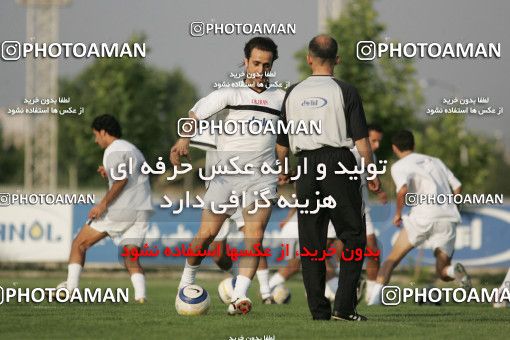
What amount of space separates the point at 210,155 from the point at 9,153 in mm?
69286

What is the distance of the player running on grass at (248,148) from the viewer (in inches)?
437

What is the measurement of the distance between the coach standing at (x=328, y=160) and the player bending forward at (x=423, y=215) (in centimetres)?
491

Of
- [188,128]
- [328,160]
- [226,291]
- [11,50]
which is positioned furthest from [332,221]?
[11,50]

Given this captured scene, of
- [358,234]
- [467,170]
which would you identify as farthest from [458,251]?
[358,234]

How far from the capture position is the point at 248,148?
11391 millimetres

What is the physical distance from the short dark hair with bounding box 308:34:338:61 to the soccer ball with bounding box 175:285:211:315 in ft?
9.32

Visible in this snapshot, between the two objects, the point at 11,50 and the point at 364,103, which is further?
the point at 364,103

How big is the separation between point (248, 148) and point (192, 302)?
1608 mm

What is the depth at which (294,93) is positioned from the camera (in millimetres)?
10180

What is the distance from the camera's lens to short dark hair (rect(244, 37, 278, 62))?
11.1 m

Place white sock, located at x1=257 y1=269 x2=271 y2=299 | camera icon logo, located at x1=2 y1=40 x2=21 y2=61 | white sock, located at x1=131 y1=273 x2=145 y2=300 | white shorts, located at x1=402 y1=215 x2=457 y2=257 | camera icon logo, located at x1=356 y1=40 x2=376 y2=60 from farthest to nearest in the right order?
camera icon logo, located at x1=356 y1=40 x2=376 y2=60 < white shorts, located at x1=402 y1=215 x2=457 y2=257 < white sock, located at x1=257 y1=269 x2=271 y2=299 < white sock, located at x1=131 y1=273 x2=145 y2=300 < camera icon logo, located at x1=2 y1=40 x2=21 y2=61

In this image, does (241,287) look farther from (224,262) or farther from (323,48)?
(224,262)

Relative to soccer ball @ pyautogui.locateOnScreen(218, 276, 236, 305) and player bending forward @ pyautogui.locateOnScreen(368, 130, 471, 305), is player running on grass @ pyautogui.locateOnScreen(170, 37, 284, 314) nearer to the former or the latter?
soccer ball @ pyautogui.locateOnScreen(218, 276, 236, 305)

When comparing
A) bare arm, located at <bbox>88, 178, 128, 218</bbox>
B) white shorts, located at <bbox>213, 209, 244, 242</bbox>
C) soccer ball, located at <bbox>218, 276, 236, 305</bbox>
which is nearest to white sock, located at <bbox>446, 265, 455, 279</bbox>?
white shorts, located at <bbox>213, 209, 244, 242</bbox>
